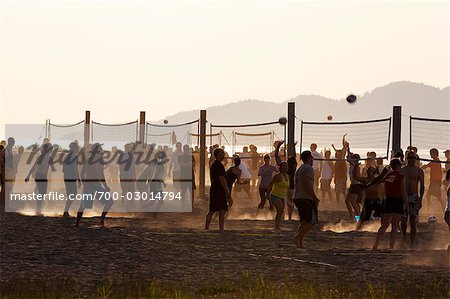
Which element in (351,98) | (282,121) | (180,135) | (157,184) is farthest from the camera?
(180,135)

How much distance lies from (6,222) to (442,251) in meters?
8.84

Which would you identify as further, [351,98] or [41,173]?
[351,98]

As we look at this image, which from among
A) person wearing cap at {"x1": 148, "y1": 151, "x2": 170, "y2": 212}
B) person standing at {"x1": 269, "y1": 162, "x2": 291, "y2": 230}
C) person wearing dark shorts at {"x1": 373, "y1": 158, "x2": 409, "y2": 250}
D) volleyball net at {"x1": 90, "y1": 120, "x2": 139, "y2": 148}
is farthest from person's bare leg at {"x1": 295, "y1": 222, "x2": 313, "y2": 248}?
volleyball net at {"x1": 90, "y1": 120, "x2": 139, "y2": 148}

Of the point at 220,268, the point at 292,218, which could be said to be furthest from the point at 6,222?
the point at 220,268

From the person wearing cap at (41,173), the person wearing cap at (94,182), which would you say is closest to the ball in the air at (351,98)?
the person wearing cap at (41,173)

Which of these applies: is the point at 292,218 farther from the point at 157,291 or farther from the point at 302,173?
the point at 157,291

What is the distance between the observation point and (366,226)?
23.3 meters

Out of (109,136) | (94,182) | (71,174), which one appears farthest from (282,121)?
(109,136)

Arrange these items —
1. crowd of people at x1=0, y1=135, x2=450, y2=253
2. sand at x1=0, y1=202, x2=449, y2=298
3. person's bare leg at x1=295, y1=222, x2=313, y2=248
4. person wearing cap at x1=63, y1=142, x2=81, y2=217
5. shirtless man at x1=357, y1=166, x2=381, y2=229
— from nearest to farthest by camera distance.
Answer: sand at x1=0, y1=202, x2=449, y2=298 → crowd of people at x1=0, y1=135, x2=450, y2=253 → person's bare leg at x1=295, y1=222, x2=313, y2=248 → shirtless man at x1=357, y1=166, x2=381, y2=229 → person wearing cap at x1=63, y1=142, x2=81, y2=217

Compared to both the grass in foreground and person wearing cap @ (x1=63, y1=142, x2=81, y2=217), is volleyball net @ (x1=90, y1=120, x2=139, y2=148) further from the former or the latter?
the grass in foreground

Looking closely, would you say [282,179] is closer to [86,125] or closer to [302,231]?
[302,231]

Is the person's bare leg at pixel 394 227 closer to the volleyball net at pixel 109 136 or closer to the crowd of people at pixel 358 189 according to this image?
the crowd of people at pixel 358 189

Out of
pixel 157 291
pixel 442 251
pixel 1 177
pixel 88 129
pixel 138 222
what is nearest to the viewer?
pixel 157 291

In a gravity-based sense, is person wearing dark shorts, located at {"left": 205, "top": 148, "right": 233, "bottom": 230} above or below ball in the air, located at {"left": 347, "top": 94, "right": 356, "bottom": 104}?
below
